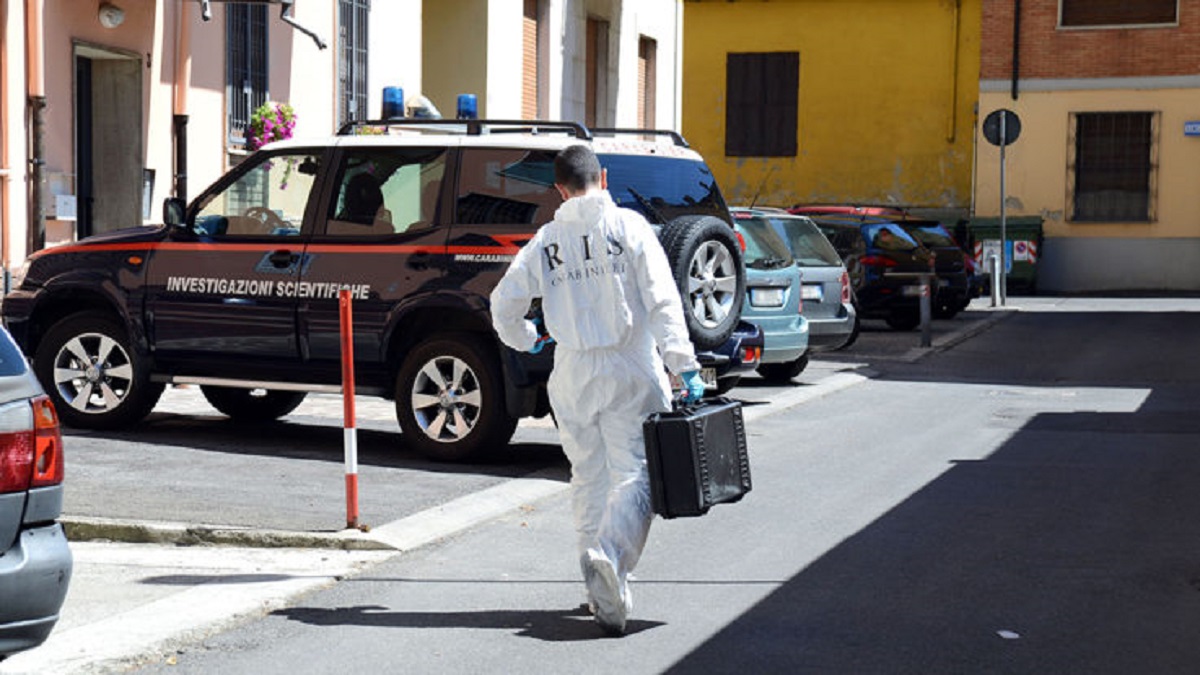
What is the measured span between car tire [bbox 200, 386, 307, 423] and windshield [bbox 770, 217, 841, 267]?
17.6ft

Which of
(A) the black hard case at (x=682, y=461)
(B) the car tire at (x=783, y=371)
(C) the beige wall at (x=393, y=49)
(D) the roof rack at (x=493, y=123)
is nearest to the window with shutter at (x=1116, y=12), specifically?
(C) the beige wall at (x=393, y=49)

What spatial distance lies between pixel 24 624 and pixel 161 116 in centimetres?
1301

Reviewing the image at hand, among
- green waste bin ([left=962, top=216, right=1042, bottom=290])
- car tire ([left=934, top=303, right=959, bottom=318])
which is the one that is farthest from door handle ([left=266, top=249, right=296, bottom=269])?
green waste bin ([left=962, top=216, right=1042, bottom=290])

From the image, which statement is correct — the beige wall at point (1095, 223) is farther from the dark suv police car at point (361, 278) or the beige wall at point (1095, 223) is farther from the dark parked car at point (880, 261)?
the dark suv police car at point (361, 278)

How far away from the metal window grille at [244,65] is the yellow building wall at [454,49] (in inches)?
198

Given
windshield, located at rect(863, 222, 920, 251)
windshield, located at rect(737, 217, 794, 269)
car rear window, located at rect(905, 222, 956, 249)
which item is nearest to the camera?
windshield, located at rect(737, 217, 794, 269)

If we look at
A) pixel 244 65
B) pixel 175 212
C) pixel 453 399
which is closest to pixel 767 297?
pixel 453 399

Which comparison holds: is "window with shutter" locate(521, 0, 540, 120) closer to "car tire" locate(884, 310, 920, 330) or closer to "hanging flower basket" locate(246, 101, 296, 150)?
"car tire" locate(884, 310, 920, 330)

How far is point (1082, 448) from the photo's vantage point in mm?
12844

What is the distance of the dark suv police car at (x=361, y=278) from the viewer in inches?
444

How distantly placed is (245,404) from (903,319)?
1365 centimetres

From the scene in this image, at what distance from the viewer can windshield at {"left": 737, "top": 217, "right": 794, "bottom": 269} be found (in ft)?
51.1

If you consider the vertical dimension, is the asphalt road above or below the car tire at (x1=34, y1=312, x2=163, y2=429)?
below

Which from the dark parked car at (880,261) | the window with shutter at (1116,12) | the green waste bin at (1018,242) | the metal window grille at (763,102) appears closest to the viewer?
the dark parked car at (880,261)
